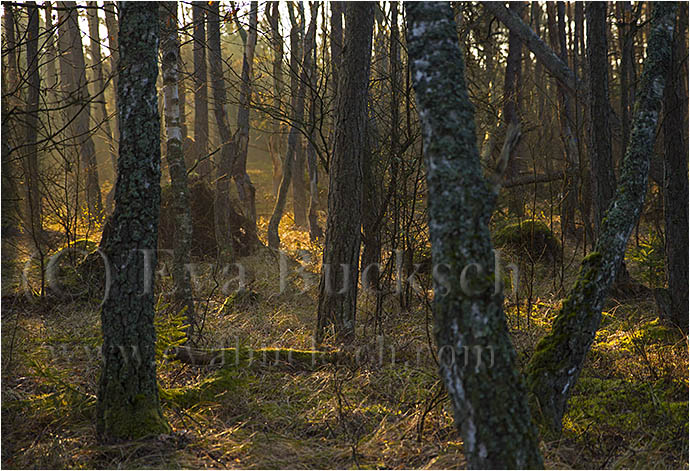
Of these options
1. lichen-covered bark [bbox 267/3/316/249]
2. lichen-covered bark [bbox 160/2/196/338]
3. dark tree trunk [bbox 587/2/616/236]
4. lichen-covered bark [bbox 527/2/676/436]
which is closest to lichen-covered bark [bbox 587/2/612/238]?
dark tree trunk [bbox 587/2/616/236]

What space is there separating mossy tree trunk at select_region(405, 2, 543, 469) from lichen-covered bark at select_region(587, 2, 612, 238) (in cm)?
567

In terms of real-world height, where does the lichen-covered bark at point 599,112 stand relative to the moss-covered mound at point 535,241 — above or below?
above

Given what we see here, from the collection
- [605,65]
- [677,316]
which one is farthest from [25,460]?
[605,65]

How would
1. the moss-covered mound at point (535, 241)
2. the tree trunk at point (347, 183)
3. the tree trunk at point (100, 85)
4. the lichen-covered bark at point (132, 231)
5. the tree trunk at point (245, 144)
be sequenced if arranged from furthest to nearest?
the tree trunk at point (245, 144), the moss-covered mound at point (535, 241), the tree trunk at point (347, 183), the tree trunk at point (100, 85), the lichen-covered bark at point (132, 231)

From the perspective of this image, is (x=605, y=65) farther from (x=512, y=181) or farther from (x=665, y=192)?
(x=512, y=181)

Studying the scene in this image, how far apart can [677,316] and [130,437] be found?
5.93 metres

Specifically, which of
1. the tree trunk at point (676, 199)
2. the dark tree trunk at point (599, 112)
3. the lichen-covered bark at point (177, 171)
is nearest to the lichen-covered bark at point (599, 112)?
the dark tree trunk at point (599, 112)

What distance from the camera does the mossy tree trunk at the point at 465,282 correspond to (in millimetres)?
3004

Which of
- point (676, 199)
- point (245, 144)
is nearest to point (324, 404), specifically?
point (676, 199)

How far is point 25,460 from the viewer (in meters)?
3.94

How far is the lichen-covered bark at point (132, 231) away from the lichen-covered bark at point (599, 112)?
620 centimetres

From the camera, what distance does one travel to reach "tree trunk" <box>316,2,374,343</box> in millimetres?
6906

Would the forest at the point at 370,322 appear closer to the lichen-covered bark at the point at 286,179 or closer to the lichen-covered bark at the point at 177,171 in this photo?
the lichen-covered bark at the point at 177,171

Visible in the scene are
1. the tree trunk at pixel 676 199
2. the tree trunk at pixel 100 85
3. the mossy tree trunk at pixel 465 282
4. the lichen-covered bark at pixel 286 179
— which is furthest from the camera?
the lichen-covered bark at pixel 286 179
